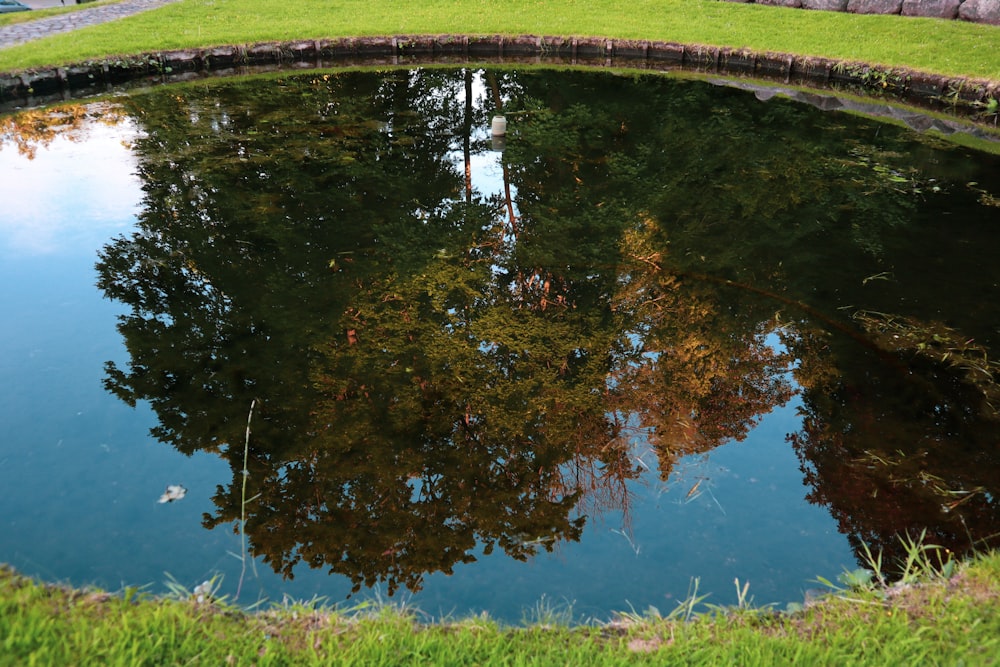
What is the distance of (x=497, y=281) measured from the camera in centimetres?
556

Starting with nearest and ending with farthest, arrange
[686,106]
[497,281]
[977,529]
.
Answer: [977,529], [497,281], [686,106]

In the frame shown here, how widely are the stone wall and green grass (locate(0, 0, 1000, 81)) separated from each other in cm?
56

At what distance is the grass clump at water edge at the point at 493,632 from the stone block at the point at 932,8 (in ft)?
43.2

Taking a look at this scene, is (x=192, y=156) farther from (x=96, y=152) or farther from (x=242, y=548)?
(x=242, y=548)

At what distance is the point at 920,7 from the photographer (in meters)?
13.0

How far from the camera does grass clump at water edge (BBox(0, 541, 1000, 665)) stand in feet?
8.49

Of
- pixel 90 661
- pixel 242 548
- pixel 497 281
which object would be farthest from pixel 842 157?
pixel 90 661

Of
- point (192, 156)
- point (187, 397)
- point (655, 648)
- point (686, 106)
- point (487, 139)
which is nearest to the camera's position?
point (655, 648)

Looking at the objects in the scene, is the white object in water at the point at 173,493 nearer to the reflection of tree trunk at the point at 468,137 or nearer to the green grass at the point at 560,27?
the reflection of tree trunk at the point at 468,137

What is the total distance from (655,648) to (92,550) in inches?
97.5

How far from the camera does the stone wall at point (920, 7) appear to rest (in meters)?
12.3

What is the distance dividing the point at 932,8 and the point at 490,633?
14.5m

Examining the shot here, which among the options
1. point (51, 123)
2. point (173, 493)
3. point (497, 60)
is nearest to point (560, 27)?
point (497, 60)

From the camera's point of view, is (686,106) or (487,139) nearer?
(487,139)
